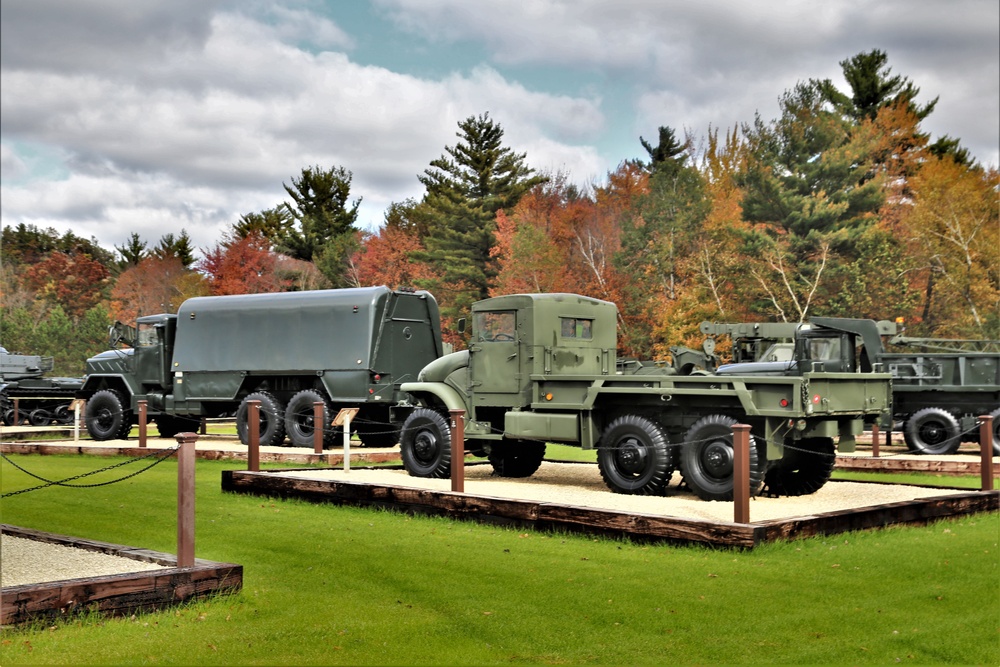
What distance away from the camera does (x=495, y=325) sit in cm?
A: 1473

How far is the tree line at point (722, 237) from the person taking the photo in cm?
3884

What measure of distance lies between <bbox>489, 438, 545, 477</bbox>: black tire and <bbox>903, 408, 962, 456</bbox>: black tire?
8.42m

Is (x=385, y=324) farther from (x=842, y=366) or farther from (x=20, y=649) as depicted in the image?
(x=20, y=649)

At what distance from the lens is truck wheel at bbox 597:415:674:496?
1273cm

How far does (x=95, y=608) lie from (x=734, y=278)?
35.5m

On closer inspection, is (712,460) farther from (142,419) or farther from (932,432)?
(142,419)

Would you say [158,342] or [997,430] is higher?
[158,342]

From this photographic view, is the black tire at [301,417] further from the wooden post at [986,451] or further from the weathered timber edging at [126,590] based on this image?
the weathered timber edging at [126,590]

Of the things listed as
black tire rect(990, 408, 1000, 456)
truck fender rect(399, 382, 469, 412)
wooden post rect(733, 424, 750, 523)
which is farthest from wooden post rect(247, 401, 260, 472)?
black tire rect(990, 408, 1000, 456)

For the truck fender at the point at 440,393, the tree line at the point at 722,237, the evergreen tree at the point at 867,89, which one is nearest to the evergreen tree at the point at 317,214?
the tree line at the point at 722,237

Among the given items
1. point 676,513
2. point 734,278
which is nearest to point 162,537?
point 676,513

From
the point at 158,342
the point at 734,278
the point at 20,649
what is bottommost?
the point at 20,649

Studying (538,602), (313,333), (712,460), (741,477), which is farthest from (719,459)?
(313,333)

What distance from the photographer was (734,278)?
133 feet
